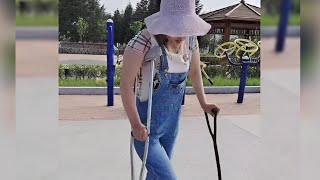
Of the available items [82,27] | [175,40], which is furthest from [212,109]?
[82,27]

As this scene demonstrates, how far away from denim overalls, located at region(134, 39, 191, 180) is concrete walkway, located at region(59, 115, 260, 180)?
3.58ft

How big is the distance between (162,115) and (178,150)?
1.70 meters

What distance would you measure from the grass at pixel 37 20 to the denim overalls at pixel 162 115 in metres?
0.47

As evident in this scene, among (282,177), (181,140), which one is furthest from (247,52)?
(282,177)

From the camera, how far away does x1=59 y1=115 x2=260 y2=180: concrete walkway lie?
275 centimetres

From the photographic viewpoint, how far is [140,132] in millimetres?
1512

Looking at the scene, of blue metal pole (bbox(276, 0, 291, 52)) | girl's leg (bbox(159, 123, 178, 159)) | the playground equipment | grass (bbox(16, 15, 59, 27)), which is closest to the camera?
grass (bbox(16, 15, 59, 27))

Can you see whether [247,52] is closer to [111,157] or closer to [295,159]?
[111,157]

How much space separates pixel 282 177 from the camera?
2.30m

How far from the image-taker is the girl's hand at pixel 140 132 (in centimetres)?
151

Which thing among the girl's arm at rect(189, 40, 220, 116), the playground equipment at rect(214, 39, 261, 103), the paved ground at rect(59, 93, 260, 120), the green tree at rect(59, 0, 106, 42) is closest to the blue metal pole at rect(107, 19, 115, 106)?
the paved ground at rect(59, 93, 260, 120)

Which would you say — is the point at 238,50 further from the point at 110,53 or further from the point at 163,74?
the point at 163,74

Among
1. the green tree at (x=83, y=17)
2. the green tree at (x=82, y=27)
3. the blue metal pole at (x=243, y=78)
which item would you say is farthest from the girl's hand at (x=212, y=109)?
the green tree at (x=82, y=27)

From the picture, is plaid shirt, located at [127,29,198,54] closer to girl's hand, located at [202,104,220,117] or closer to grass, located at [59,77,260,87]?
girl's hand, located at [202,104,220,117]
